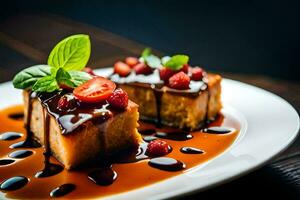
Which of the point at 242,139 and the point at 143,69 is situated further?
the point at 143,69

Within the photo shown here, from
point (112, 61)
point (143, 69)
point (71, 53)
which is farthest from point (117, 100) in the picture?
point (112, 61)

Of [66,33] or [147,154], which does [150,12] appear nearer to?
[66,33]

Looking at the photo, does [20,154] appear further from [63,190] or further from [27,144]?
[63,190]

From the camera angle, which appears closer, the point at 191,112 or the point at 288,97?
the point at 191,112

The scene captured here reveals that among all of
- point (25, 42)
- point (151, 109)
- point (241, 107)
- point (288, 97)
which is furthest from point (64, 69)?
point (25, 42)

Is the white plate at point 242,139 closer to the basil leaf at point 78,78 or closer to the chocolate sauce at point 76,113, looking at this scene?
the chocolate sauce at point 76,113

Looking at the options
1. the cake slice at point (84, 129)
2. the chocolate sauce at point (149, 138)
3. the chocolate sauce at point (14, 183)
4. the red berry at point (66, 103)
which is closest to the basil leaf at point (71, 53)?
the cake slice at point (84, 129)
